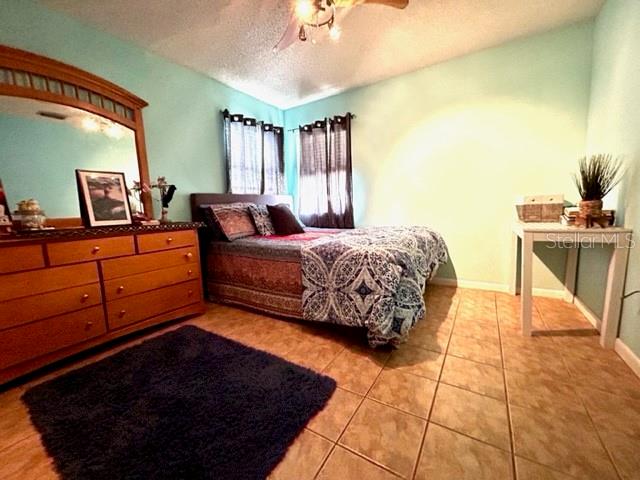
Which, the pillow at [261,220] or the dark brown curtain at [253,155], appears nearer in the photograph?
the pillow at [261,220]

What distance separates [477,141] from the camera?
2.66 m

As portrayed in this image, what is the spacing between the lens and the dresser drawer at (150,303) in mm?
1759

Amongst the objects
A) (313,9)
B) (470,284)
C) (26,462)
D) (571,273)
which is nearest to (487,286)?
(470,284)

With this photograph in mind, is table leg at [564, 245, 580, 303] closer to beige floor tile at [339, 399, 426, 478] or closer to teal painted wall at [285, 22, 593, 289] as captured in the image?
teal painted wall at [285, 22, 593, 289]

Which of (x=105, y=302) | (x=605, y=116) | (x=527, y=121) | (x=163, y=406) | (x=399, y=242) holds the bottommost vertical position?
Answer: (x=163, y=406)

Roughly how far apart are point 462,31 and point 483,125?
876 millimetres

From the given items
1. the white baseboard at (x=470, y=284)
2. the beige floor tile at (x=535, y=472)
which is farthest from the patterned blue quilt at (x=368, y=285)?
the white baseboard at (x=470, y=284)

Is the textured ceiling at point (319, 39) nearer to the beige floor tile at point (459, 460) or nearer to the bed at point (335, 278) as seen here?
the bed at point (335, 278)

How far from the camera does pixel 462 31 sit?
2.24 metres

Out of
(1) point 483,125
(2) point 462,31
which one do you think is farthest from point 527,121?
(2) point 462,31

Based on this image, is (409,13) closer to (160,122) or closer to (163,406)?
(160,122)

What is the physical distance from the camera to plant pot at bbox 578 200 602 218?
1.62m

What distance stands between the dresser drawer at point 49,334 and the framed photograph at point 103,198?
0.65m

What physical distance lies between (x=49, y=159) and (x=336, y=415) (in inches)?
102
